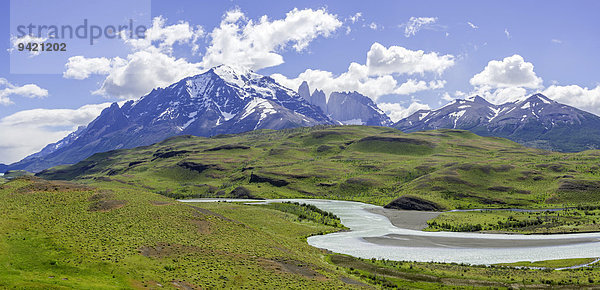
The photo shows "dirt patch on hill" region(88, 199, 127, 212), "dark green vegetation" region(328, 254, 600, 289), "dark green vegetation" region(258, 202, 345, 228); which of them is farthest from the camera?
"dark green vegetation" region(258, 202, 345, 228)

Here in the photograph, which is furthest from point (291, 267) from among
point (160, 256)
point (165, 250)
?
point (160, 256)

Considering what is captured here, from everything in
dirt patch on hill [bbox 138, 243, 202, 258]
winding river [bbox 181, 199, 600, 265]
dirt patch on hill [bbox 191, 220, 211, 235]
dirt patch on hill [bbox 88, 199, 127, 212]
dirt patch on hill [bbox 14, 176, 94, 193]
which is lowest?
winding river [bbox 181, 199, 600, 265]

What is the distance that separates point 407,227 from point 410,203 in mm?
41636

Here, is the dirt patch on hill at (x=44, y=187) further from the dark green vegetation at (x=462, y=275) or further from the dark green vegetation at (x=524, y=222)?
the dark green vegetation at (x=524, y=222)

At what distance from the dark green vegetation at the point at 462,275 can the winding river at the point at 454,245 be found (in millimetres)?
9945

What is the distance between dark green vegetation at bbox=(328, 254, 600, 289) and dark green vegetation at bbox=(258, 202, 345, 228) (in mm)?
64143

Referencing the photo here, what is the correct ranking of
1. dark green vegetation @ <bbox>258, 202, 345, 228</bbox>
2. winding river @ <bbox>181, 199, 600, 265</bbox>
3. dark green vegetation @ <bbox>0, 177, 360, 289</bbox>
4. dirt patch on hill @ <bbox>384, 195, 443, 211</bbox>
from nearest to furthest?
dark green vegetation @ <bbox>0, 177, 360, 289</bbox>, winding river @ <bbox>181, 199, 600, 265</bbox>, dark green vegetation @ <bbox>258, 202, 345, 228</bbox>, dirt patch on hill @ <bbox>384, 195, 443, 211</bbox>

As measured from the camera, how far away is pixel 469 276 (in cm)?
6738

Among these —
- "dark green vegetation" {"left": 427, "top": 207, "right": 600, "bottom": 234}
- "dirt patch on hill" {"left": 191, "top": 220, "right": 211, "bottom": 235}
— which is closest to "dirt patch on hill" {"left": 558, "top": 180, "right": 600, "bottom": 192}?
"dark green vegetation" {"left": 427, "top": 207, "right": 600, "bottom": 234}

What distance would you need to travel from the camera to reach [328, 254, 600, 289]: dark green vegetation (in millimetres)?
61506

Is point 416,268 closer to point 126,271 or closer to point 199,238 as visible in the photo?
point 199,238

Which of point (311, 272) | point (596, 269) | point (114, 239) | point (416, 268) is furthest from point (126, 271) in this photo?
point (596, 269)

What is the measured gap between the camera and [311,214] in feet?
522

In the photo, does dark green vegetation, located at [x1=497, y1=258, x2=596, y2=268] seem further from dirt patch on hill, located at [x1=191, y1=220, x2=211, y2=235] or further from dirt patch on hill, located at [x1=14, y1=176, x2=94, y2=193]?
dirt patch on hill, located at [x1=14, y1=176, x2=94, y2=193]
